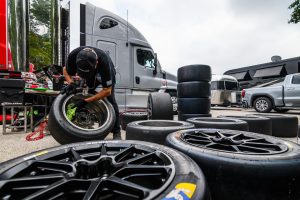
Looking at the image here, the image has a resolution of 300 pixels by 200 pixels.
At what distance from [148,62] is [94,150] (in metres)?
4.79

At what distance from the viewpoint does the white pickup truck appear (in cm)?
684

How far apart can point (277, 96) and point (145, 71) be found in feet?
18.7

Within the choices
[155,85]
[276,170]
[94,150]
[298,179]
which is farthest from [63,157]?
[155,85]

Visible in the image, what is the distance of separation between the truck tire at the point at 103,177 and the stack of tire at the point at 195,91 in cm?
228

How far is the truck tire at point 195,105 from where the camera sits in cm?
315

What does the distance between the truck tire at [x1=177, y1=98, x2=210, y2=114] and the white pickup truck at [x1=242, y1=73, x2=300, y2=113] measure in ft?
18.7

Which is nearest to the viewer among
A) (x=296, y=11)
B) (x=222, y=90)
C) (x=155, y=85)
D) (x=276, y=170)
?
(x=276, y=170)

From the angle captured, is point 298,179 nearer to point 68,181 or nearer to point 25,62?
point 68,181

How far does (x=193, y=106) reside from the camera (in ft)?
10.4

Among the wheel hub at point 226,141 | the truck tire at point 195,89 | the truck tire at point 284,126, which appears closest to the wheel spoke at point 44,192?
the wheel hub at point 226,141

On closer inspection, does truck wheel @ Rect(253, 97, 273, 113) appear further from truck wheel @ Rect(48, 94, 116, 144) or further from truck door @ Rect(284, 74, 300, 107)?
truck wheel @ Rect(48, 94, 116, 144)

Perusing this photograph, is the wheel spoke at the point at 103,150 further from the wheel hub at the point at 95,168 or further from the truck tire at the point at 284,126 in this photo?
the truck tire at the point at 284,126

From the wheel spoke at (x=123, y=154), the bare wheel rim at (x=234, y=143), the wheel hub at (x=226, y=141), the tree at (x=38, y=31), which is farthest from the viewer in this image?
the tree at (x=38, y=31)

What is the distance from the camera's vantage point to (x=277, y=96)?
7.28 m
